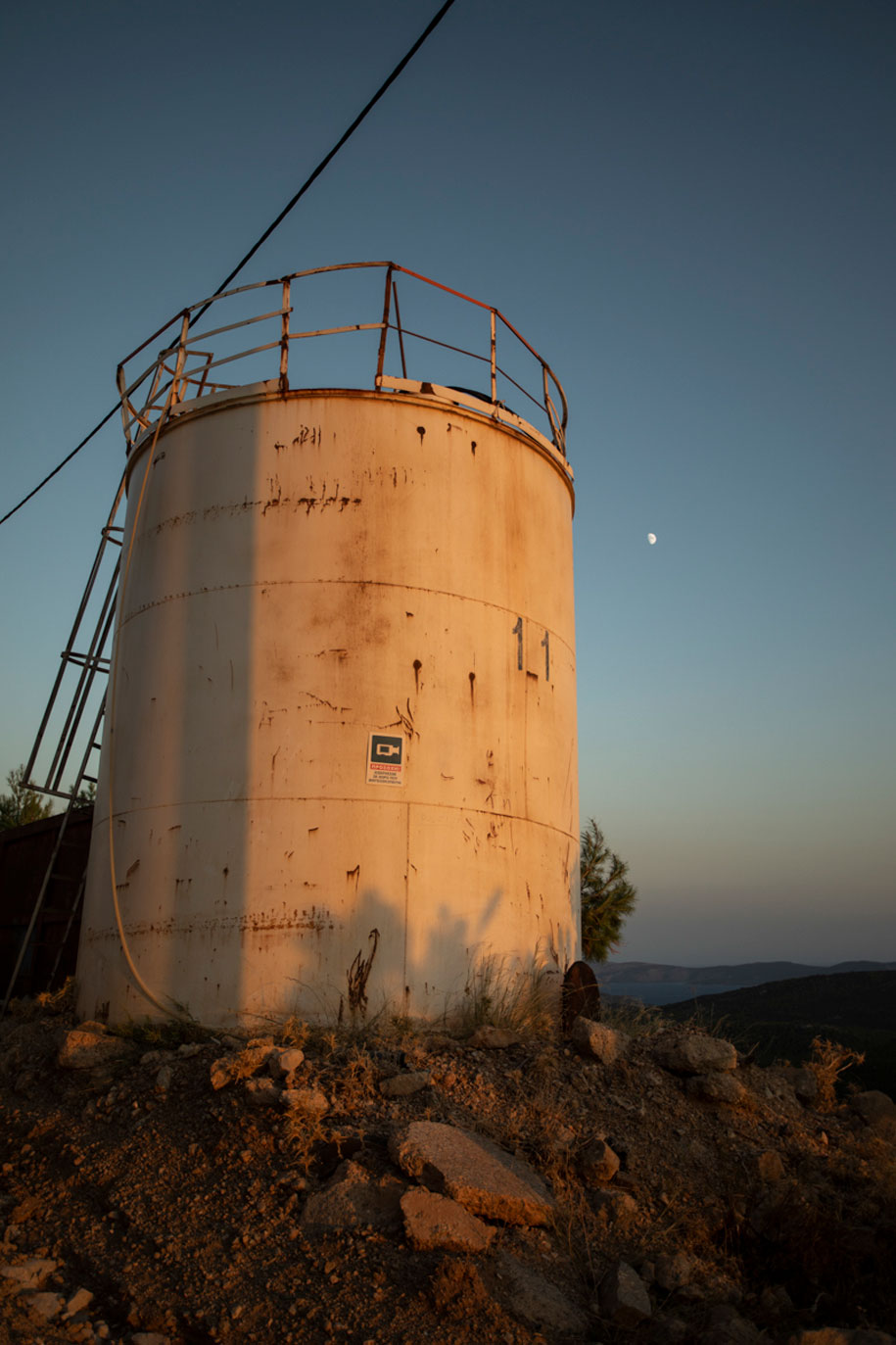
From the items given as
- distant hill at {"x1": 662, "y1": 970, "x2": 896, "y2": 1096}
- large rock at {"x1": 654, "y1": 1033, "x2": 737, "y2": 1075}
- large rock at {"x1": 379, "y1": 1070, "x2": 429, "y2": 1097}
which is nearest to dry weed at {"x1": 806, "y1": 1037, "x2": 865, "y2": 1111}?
large rock at {"x1": 654, "y1": 1033, "x2": 737, "y2": 1075}

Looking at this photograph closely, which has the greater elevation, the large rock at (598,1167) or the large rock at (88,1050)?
the large rock at (88,1050)

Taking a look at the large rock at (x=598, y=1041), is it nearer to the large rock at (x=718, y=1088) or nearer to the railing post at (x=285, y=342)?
the large rock at (x=718, y=1088)

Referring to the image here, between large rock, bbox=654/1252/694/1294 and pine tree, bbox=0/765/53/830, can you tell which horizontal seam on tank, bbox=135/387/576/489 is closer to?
large rock, bbox=654/1252/694/1294

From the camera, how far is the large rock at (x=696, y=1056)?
7.70 metres

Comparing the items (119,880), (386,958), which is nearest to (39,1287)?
(386,958)

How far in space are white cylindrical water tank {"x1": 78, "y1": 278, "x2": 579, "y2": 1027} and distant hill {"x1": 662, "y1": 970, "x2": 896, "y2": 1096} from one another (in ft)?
44.6

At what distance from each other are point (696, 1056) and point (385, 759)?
3194mm

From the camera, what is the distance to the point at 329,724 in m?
8.48

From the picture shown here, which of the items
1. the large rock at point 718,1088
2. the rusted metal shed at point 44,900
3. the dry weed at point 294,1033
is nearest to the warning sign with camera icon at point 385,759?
the dry weed at point 294,1033

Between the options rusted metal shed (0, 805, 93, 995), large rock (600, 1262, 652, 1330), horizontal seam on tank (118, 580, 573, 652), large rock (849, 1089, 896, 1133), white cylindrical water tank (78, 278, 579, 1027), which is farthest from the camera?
rusted metal shed (0, 805, 93, 995)

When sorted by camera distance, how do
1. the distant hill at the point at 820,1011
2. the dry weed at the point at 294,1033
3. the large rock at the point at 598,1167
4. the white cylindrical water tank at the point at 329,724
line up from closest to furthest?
the large rock at the point at 598,1167, the dry weed at the point at 294,1033, the white cylindrical water tank at the point at 329,724, the distant hill at the point at 820,1011

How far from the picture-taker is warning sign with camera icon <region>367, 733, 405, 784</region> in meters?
8.44

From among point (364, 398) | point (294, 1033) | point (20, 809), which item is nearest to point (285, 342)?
point (364, 398)

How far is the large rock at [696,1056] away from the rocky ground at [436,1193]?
0.02 meters
